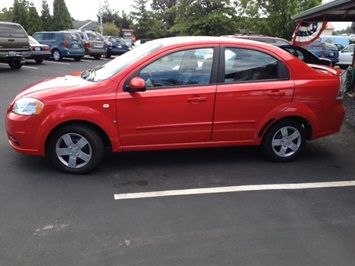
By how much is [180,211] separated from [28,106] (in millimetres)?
2169

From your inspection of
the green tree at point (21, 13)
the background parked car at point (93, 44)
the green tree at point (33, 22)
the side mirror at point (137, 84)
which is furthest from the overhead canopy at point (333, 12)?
the green tree at point (21, 13)

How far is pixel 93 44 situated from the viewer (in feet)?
75.4

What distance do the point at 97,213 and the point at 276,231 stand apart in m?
1.70

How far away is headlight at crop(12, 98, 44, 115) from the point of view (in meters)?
4.37

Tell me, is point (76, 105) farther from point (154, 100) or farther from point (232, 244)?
point (232, 244)

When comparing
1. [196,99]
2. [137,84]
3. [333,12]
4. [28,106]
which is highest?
[333,12]

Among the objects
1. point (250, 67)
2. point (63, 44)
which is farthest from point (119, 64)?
point (63, 44)

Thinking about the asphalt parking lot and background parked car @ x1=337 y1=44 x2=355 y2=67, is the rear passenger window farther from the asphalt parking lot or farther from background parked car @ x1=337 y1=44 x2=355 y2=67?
background parked car @ x1=337 y1=44 x2=355 y2=67

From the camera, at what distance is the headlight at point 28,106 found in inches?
172

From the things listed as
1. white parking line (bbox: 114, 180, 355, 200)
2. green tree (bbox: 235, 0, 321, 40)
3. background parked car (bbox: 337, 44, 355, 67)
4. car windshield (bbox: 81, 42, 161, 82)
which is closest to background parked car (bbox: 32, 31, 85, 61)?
green tree (bbox: 235, 0, 321, 40)

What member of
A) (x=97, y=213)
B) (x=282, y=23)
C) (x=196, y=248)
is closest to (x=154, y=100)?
(x=97, y=213)

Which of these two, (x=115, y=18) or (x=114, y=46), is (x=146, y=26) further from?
(x=114, y=46)

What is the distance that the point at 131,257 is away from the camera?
3008 millimetres

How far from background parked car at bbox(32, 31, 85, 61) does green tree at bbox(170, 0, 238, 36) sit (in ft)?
24.2
